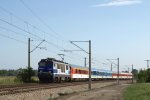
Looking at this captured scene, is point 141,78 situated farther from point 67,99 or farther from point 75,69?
point 67,99

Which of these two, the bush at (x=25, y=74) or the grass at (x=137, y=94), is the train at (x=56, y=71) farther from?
the grass at (x=137, y=94)

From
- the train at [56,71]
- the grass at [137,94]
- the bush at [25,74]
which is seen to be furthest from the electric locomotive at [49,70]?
the grass at [137,94]

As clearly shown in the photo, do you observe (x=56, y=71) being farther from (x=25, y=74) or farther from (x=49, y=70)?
(x=25, y=74)

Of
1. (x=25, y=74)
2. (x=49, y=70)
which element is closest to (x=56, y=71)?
(x=49, y=70)

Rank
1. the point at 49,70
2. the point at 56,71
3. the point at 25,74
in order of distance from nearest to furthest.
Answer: the point at 49,70 → the point at 56,71 → the point at 25,74

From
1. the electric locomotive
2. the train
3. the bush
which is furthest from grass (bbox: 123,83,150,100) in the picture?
the bush

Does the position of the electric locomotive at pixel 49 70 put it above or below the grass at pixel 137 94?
above

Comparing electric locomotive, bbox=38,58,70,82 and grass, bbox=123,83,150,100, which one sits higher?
electric locomotive, bbox=38,58,70,82

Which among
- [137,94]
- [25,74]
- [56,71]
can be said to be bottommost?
[137,94]

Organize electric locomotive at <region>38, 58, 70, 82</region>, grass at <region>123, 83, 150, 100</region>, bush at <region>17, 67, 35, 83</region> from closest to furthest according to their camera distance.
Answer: grass at <region>123, 83, 150, 100</region>, electric locomotive at <region>38, 58, 70, 82</region>, bush at <region>17, 67, 35, 83</region>

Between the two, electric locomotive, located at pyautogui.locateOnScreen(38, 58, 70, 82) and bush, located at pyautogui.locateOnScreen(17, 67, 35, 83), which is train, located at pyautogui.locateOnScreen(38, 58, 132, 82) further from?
bush, located at pyautogui.locateOnScreen(17, 67, 35, 83)

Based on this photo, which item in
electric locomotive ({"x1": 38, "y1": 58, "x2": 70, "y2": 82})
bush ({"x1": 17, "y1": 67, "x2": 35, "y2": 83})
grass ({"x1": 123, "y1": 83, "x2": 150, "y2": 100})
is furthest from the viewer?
bush ({"x1": 17, "y1": 67, "x2": 35, "y2": 83})

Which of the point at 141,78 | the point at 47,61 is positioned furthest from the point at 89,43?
the point at 141,78

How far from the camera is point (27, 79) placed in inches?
2360
